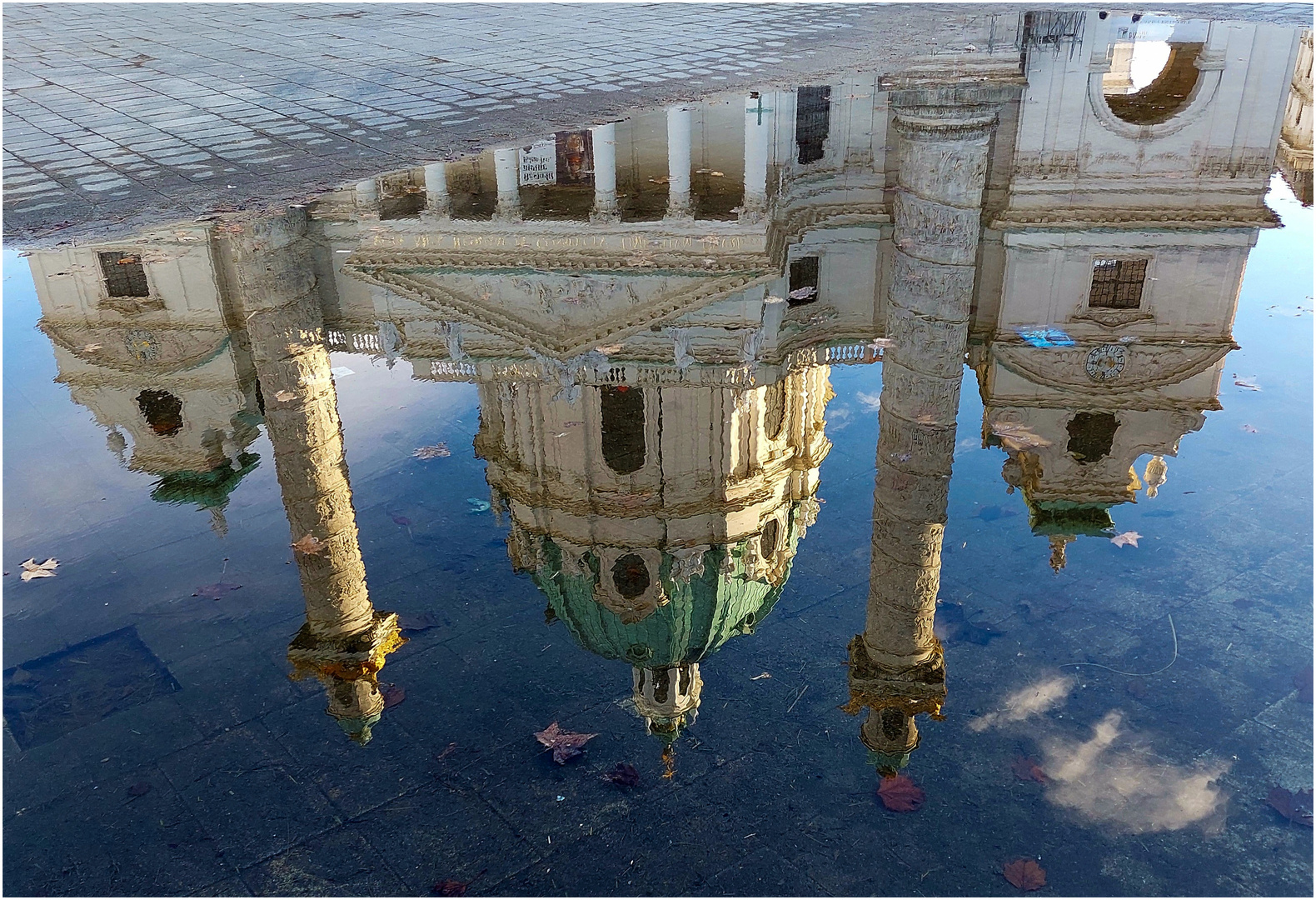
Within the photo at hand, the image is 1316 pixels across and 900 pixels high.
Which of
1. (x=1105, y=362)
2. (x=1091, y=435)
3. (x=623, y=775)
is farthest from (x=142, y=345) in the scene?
(x=1105, y=362)

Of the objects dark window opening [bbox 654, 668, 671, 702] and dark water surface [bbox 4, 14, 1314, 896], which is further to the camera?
dark window opening [bbox 654, 668, 671, 702]

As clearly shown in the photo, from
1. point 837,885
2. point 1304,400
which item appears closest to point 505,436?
point 837,885

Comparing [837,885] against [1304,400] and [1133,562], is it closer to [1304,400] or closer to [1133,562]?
[1133,562]

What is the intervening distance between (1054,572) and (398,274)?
40.8 ft

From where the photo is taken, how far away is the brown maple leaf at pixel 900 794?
400 inches

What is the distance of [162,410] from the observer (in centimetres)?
1664

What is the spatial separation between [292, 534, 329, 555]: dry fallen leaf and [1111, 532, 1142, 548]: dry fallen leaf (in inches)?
404

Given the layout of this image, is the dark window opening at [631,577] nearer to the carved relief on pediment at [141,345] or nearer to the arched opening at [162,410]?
the arched opening at [162,410]

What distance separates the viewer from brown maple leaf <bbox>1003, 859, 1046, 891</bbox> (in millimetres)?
9352

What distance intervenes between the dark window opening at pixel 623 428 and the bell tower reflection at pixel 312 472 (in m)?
4.17

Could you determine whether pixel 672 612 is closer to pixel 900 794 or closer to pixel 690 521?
pixel 690 521

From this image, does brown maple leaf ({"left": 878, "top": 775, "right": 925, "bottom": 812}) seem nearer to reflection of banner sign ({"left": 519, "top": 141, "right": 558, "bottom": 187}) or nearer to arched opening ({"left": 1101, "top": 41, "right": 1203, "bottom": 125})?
reflection of banner sign ({"left": 519, "top": 141, "right": 558, "bottom": 187})

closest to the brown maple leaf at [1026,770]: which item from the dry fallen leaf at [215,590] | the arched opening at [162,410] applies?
the dry fallen leaf at [215,590]

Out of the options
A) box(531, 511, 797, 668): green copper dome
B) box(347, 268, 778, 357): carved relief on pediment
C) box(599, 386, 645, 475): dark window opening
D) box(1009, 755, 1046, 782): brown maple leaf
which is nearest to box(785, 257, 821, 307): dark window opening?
box(347, 268, 778, 357): carved relief on pediment
